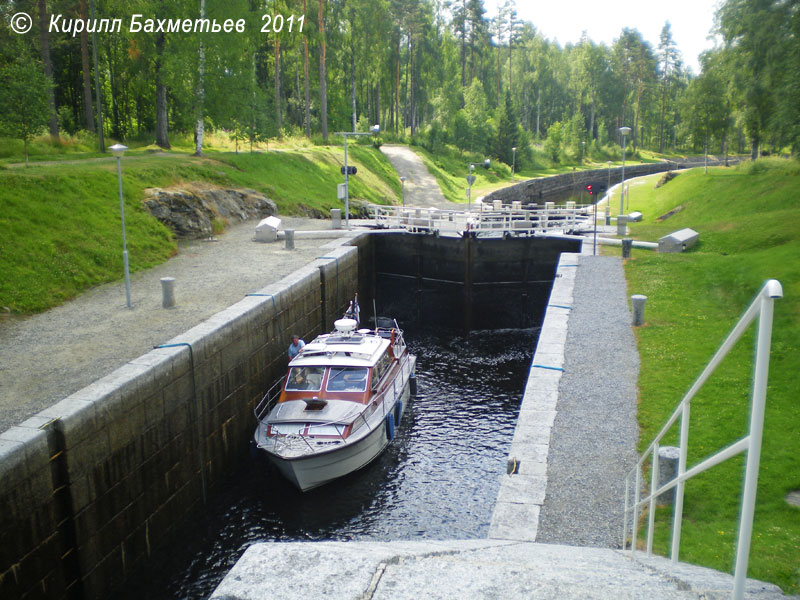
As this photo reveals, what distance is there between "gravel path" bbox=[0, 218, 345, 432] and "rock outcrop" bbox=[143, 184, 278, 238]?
140cm

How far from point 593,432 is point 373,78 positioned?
6065cm

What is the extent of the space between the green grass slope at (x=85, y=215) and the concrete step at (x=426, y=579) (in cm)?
1465

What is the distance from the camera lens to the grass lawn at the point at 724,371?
27.9 feet

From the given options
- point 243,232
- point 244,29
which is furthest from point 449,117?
point 243,232

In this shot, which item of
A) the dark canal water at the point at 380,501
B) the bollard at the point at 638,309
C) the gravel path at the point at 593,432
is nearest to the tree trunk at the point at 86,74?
the dark canal water at the point at 380,501

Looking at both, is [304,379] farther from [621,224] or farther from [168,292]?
[621,224]

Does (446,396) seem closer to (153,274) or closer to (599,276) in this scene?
(599,276)

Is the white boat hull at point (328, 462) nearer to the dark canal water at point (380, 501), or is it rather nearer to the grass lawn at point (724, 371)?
the dark canal water at point (380, 501)

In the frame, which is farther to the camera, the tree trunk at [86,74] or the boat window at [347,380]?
the tree trunk at [86,74]

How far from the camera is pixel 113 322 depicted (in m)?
16.1

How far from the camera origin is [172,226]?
2605 cm

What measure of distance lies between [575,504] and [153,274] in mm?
16063

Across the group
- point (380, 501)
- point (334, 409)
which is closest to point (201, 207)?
point (334, 409)

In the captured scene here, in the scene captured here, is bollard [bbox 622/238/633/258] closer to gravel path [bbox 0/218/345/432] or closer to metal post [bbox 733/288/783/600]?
gravel path [bbox 0/218/345/432]
